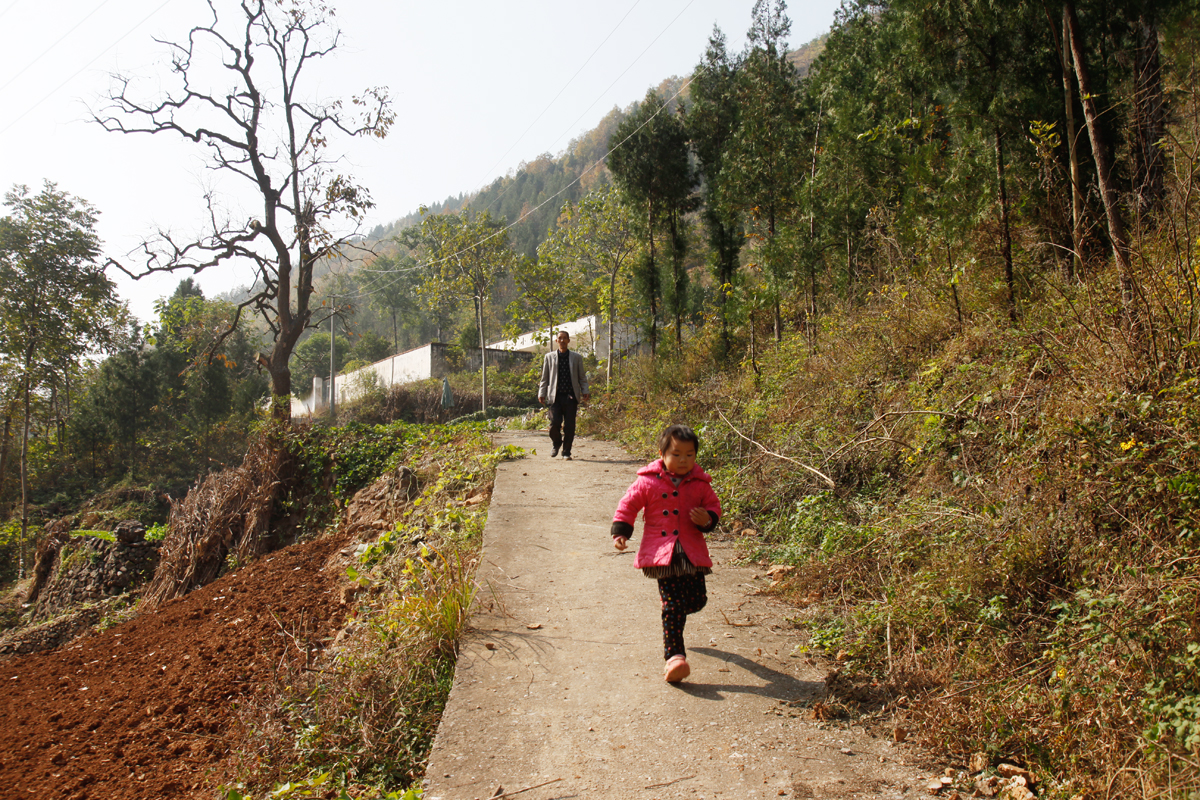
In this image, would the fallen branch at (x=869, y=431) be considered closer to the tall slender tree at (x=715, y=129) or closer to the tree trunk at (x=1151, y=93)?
the tree trunk at (x=1151, y=93)

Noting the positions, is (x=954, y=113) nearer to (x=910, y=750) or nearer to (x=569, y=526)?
(x=569, y=526)

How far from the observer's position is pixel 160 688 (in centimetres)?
518

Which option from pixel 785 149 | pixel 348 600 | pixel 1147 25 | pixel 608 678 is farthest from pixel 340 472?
pixel 1147 25

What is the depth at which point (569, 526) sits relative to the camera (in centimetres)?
621

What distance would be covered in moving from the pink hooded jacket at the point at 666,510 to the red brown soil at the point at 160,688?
2.42 m

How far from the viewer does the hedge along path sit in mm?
2613

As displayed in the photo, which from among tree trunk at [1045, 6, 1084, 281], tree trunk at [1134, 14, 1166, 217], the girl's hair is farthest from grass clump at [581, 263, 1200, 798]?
tree trunk at [1134, 14, 1166, 217]

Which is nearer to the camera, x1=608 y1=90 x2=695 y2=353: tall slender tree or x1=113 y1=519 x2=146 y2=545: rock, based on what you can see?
x1=113 y1=519 x2=146 y2=545: rock

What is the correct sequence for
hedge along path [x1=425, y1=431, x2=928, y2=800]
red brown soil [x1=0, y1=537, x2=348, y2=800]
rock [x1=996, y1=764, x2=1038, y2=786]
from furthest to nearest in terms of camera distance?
red brown soil [x1=0, y1=537, x2=348, y2=800]
hedge along path [x1=425, y1=431, x2=928, y2=800]
rock [x1=996, y1=764, x2=1038, y2=786]

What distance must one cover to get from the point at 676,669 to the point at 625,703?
300mm

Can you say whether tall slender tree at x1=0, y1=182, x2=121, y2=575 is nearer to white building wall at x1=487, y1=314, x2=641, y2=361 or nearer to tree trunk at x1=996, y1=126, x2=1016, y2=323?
white building wall at x1=487, y1=314, x2=641, y2=361

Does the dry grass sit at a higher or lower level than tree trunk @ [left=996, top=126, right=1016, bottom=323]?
lower

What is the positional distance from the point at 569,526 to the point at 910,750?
3772 millimetres

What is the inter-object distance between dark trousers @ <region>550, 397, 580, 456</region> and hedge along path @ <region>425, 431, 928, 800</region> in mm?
4261
